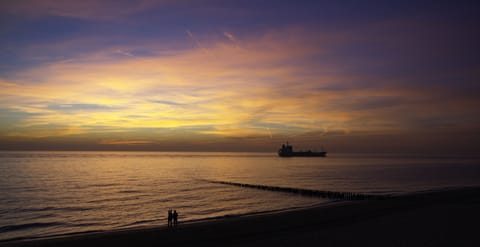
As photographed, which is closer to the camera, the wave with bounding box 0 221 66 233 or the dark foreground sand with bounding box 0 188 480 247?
the dark foreground sand with bounding box 0 188 480 247

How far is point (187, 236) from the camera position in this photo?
20.0 m

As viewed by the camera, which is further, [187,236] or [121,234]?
[121,234]

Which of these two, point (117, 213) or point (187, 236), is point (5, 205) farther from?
point (187, 236)

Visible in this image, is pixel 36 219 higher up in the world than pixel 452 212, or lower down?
lower down

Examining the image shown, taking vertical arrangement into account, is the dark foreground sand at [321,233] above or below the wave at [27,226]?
above

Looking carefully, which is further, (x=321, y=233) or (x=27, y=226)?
(x=27, y=226)

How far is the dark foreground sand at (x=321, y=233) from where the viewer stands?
17578 mm

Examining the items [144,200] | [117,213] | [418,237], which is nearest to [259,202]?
[144,200]

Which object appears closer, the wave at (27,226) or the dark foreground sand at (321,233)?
the dark foreground sand at (321,233)

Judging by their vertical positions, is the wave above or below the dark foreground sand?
below

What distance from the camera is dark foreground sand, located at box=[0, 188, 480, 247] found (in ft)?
57.7

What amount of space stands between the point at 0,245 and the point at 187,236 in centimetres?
1070

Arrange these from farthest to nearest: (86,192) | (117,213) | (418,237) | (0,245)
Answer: (86,192)
(117,213)
(0,245)
(418,237)

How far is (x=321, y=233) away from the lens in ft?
65.1
